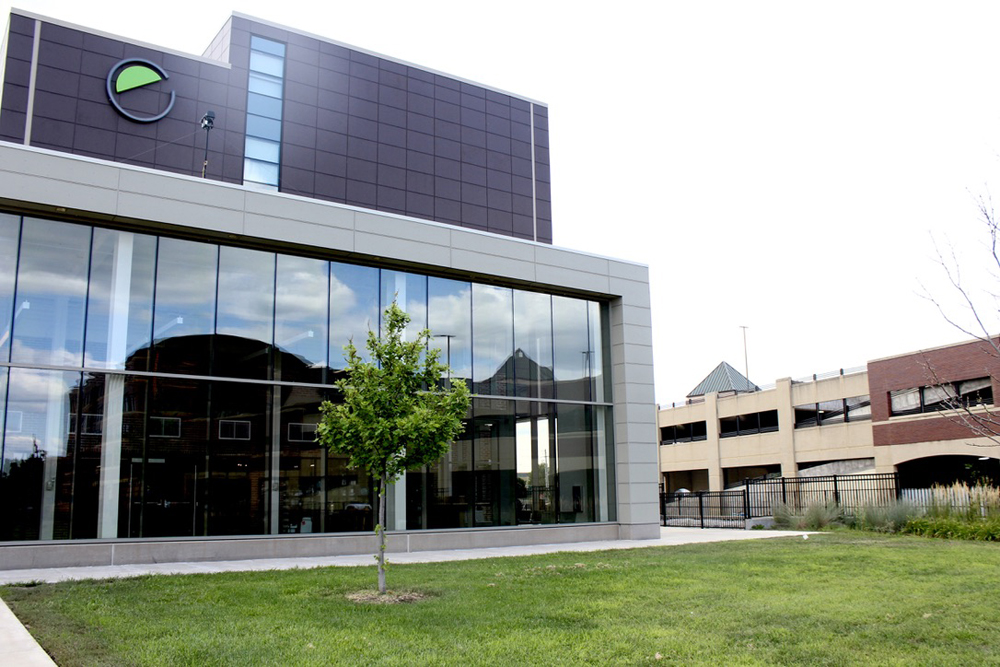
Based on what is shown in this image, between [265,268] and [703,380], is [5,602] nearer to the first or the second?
[265,268]

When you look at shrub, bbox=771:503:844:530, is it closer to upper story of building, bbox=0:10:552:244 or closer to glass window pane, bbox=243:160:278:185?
upper story of building, bbox=0:10:552:244

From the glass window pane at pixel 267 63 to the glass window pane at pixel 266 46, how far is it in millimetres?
202

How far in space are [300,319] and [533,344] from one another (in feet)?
22.6

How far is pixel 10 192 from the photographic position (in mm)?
15953

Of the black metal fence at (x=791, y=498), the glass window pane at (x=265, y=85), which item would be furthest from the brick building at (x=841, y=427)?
the glass window pane at (x=265, y=85)

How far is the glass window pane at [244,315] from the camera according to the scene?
18.2 m

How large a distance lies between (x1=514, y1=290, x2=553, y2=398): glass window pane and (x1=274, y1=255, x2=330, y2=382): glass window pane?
224 inches

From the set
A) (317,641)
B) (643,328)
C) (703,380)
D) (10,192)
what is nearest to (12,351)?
(10,192)

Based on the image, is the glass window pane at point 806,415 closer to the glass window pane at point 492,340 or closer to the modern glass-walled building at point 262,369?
the modern glass-walled building at point 262,369

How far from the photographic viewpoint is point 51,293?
54.2ft

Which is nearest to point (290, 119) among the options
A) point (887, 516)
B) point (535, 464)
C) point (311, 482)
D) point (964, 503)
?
point (535, 464)

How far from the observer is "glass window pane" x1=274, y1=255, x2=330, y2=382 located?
19.0m

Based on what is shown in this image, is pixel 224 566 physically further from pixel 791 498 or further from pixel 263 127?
pixel 263 127

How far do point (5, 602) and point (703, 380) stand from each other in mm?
61722
